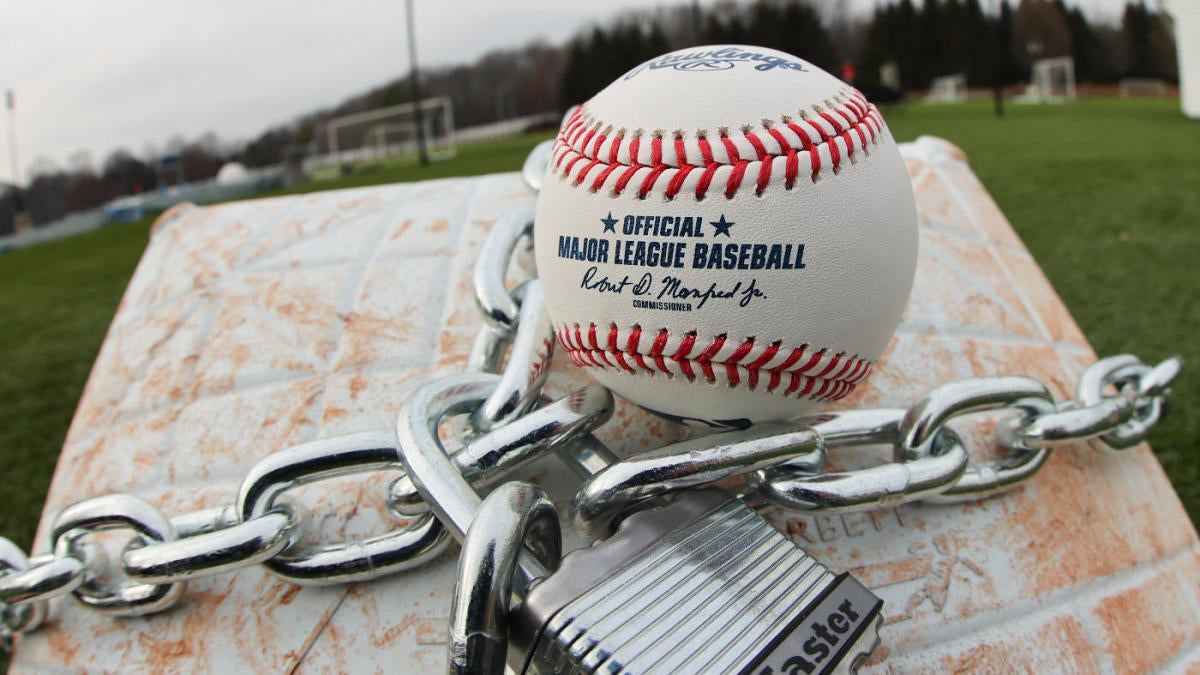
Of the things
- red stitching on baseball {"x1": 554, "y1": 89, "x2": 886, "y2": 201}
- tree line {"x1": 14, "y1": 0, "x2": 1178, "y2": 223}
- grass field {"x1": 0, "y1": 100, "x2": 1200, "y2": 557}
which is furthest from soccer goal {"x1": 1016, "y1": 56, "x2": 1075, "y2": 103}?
red stitching on baseball {"x1": 554, "y1": 89, "x2": 886, "y2": 201}

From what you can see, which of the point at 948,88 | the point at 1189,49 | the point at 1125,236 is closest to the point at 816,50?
the point at 948,88

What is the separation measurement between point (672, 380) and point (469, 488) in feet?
0.81

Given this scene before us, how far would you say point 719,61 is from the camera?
906 mm

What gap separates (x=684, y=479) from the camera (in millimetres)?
790

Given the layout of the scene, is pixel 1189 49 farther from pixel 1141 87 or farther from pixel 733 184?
pixel 1141 87

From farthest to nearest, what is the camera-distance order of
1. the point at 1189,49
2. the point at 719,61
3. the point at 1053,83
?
the point at 1053,83 < the point at 1189,49 < the point at 719,61

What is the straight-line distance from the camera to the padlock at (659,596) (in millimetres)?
673

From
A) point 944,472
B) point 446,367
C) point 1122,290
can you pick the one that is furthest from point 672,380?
point 1122,290

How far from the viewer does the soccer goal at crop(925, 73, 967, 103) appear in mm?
31562

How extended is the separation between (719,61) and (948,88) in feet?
116

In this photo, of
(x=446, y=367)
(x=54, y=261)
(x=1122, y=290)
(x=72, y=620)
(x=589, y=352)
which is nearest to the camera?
(x=589, y=352)

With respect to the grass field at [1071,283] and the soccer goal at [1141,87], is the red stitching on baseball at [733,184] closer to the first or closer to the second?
the grass field at [1071,283]

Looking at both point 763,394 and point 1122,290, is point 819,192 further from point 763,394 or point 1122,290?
point 1122,290

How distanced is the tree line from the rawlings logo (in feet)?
100
